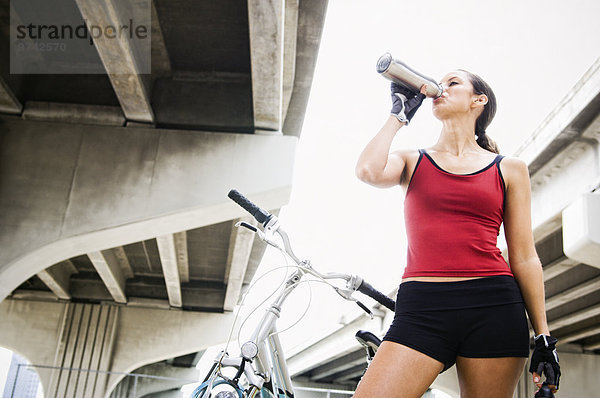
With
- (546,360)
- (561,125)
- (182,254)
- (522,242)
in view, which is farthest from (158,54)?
(182,254)

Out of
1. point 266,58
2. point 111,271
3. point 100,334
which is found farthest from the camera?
point 100,334

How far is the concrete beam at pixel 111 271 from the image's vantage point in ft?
52.4

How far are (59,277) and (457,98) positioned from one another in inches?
775

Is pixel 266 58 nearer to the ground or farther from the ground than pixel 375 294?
farther from the ground

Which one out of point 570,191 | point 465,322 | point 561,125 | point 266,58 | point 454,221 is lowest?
point 465,322

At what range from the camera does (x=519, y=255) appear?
7.80ft

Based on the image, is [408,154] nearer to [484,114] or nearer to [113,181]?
[484,114]

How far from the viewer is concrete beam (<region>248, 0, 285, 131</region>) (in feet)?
20.5

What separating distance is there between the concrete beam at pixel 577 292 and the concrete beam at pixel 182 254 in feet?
30.5

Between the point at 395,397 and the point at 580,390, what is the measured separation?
2253 cm

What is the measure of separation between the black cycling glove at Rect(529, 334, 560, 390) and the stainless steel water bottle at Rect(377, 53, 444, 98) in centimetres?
105

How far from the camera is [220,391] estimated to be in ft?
8.23

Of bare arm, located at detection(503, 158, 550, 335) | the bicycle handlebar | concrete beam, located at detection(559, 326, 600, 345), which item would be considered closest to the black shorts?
bare arm, located at detection(503, 158, 550, 335)

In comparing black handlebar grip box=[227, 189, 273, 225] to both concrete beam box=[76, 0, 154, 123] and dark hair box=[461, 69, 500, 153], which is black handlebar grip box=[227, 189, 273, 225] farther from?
concrete beam box=[76, 0, 154, 123]
